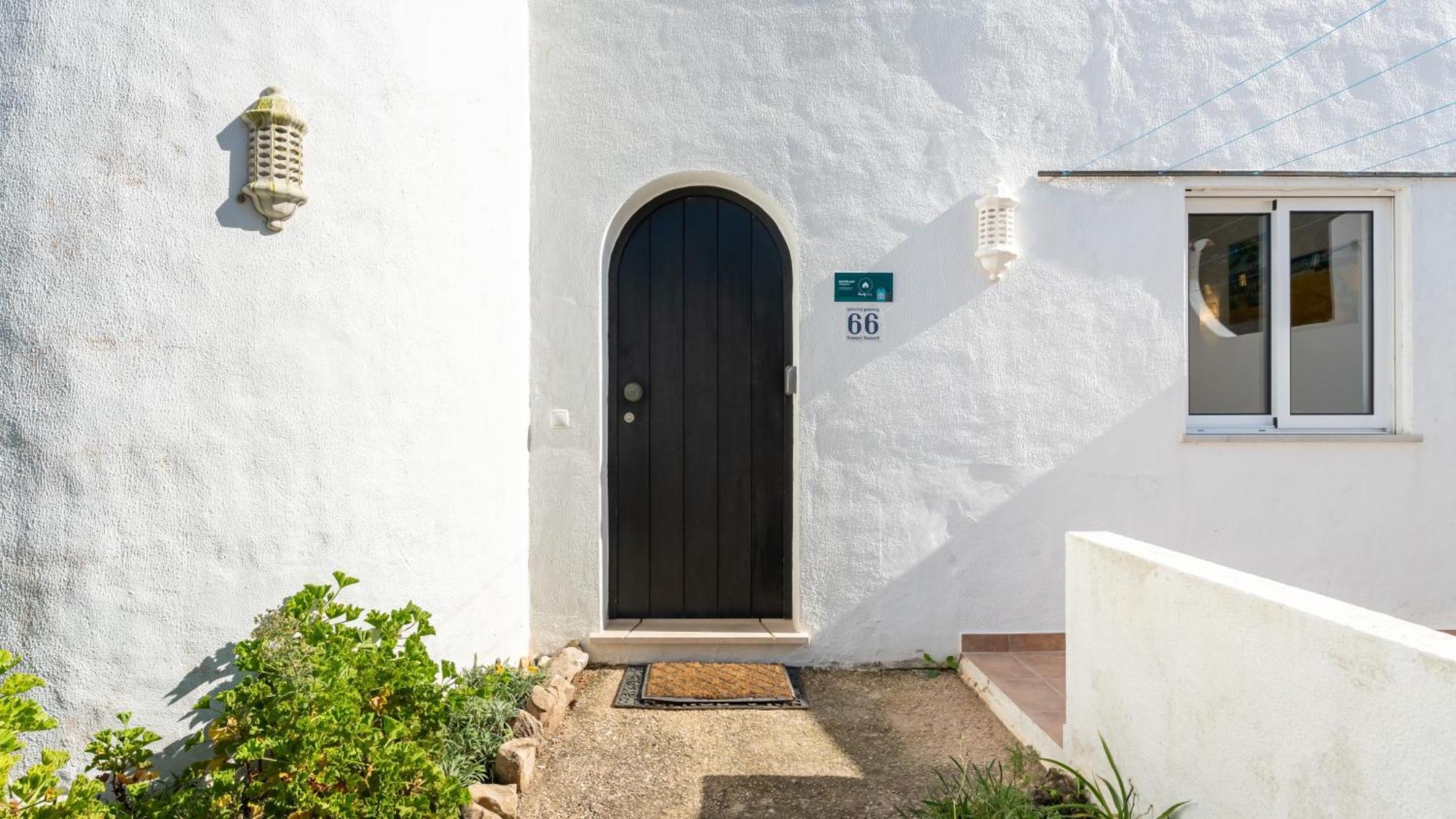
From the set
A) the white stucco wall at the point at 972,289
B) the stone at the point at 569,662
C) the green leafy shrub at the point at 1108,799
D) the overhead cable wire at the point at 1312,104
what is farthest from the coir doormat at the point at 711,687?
the overhead cable wire at the point at 1312,104

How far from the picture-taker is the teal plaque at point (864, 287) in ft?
12.2

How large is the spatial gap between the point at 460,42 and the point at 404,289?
43.3 inches

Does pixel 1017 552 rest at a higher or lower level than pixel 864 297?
lower

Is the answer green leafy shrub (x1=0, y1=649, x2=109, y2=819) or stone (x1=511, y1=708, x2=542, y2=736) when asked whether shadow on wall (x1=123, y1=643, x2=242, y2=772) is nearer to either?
green leafy shrub (x1=0, y1=649, x2=109, y2=819)

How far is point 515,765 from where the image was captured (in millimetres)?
2652

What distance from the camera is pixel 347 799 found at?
2.10 metres

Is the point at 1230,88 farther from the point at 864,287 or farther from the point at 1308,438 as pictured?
the point at 864,287

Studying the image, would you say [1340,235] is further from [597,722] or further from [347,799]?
[347,799]

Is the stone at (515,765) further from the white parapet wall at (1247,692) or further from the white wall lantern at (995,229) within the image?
the white wall lantern at (995,229)

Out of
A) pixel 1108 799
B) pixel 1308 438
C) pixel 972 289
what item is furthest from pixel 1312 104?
pixel 1108 799

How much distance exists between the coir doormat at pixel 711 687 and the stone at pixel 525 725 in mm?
408

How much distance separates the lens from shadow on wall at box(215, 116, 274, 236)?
8.36 ft

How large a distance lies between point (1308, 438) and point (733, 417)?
280 cm

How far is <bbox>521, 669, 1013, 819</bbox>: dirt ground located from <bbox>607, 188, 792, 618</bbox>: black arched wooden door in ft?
1.98
